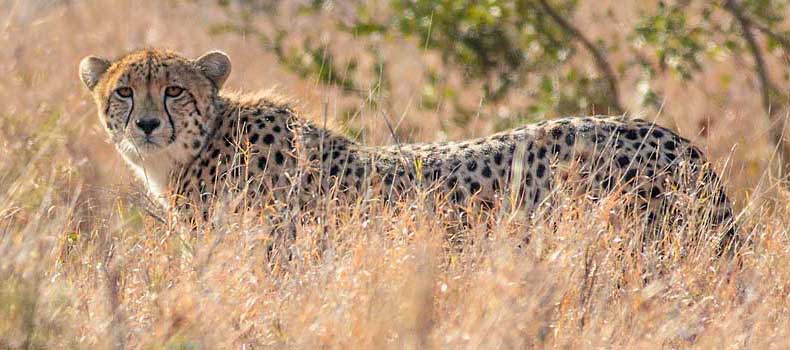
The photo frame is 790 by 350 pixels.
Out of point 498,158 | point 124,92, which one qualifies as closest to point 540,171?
point 498,158

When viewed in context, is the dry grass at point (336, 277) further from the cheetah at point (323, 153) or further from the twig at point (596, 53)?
the twig at point (596, 53)

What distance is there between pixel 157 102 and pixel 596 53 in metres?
3.25

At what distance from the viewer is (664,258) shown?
453cm

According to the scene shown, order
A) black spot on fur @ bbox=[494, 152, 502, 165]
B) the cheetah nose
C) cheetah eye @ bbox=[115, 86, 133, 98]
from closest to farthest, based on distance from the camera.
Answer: black spot on fur @ bbox=[494, 152, 502, 165]
the cheetah nose
cheetah eye @ bbox=[115, 86, 133, 98]

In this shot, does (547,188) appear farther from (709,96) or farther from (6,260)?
(709,96)

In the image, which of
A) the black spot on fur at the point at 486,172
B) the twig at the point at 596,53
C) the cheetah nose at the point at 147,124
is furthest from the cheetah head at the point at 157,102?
the twig at the point at 596,53

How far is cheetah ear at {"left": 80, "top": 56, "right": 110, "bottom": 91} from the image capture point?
19.2 feet

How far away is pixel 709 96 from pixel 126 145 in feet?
13.5

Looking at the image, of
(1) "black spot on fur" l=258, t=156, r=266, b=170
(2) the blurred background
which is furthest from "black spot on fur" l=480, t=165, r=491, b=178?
(2) the blurred background

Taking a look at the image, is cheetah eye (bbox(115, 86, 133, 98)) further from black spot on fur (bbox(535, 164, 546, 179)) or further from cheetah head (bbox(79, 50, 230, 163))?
black spot on fur (bbox(535, 164, 546, 179))

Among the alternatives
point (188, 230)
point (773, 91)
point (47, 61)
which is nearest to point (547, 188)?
point (188, 230)

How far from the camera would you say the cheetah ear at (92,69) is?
586 cm

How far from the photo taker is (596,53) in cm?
804

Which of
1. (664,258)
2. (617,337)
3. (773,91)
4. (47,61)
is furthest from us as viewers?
(773,91)
